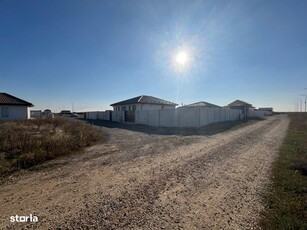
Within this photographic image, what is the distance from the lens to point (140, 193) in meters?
4.54

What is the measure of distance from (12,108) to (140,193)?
1126 inches

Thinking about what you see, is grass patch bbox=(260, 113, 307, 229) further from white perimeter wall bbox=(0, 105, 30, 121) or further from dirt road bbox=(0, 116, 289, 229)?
white perimeter wall bbox=(0, 105, 30, 121)

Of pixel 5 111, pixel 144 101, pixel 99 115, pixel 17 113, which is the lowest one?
pixel 99 115

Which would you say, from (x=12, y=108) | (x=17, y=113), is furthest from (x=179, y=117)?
(x=12, y=108)

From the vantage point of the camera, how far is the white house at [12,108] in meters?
25.8

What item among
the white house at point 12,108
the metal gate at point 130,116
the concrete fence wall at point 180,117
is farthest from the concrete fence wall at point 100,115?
the white house at point 12,108

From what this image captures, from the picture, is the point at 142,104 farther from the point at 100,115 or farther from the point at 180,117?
the point at 180,117

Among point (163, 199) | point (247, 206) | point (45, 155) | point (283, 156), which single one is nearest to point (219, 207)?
point (247, 206)

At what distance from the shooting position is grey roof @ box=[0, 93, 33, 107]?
25763 mm

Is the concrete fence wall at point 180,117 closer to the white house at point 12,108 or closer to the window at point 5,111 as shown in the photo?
the white house at point 12,108

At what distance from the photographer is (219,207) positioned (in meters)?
3.93

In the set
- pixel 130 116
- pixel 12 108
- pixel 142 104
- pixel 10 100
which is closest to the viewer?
pixel 12 108

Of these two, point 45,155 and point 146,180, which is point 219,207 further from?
point 45,155

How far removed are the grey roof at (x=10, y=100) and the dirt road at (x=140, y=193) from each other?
24063mm
